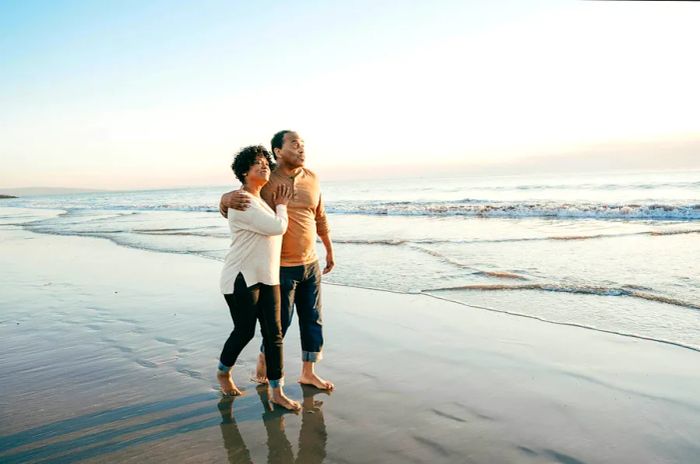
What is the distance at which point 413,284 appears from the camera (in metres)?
8.21

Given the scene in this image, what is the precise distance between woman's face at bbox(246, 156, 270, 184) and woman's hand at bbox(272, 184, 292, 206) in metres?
0.14

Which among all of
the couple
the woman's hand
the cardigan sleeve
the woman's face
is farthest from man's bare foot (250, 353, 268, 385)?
the woman's face

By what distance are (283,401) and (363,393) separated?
2.18 ft

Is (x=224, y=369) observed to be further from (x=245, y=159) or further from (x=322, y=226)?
(x=245, y=159)

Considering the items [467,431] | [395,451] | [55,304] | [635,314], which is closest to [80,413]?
[395,451]

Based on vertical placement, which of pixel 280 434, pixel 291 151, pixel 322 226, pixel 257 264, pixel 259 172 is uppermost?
pixel 291 151

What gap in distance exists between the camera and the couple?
3.60m

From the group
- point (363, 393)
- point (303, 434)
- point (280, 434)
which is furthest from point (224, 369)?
point (363, 393)

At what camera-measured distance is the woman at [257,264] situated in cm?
354

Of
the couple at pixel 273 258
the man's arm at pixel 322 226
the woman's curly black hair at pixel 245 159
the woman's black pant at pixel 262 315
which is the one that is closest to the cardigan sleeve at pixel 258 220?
the couple at pixel 273 258

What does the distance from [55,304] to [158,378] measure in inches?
154

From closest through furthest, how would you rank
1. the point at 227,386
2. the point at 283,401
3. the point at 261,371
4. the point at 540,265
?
1. the point at 283,401
2. the point at 227,386
3. the point at 261,371
4. the point at 540,265

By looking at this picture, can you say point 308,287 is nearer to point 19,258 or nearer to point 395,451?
point 395,451

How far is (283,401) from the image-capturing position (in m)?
3.72
